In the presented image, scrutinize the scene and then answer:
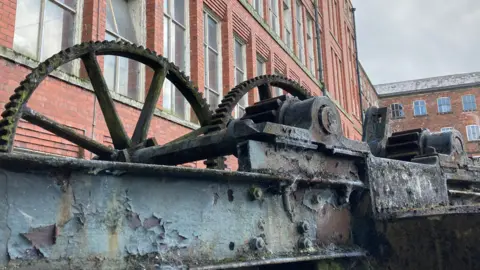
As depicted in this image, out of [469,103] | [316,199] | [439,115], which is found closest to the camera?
[316,199]

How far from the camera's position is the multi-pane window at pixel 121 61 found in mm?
8266

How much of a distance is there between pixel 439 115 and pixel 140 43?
4384 centimetres

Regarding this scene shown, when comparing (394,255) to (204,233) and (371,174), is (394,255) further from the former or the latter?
(204,233)

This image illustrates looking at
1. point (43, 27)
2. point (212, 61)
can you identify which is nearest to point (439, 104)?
point (212, 61)

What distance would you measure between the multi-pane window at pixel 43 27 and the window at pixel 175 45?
8.79ft

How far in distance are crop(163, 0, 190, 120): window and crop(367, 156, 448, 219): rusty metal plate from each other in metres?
6.78

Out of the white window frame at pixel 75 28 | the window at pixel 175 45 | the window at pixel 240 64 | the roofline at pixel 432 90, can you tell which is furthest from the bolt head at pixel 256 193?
the roofline at pixel 432 90

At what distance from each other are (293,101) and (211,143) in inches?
23.9

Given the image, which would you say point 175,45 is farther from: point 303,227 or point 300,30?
point 300,30

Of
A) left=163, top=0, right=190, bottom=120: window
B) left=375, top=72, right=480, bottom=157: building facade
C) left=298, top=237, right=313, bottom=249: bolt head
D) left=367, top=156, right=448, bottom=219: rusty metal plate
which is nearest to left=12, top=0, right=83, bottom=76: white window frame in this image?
left=163, top=0, right=190, bottom=120: window

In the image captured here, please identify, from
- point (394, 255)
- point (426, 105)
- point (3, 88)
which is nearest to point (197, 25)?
point (3, 88)

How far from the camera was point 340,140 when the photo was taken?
2.88 meters

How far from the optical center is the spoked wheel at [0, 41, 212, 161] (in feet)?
10.5

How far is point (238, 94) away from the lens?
4.08 metres
